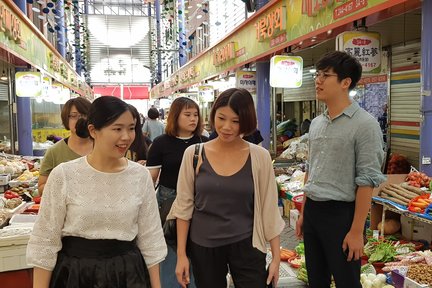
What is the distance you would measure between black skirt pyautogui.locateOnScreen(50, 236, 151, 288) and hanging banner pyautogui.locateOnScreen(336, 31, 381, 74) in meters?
4.82

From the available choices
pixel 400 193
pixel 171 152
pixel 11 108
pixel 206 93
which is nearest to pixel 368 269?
pixel 400 193

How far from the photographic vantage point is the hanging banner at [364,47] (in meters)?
6.03

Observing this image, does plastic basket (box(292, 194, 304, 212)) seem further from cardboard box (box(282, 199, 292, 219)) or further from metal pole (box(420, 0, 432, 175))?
metal pole (box(420, 0, 432, 175))

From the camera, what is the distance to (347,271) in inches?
117

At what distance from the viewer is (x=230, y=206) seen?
2.60m

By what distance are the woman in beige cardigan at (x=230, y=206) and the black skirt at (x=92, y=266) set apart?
548 mm

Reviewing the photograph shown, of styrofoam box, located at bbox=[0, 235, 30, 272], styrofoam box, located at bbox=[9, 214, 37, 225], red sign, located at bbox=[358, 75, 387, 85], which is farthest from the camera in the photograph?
red sign, located at bbox=[358, 75, 387, 85]

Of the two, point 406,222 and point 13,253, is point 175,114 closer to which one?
point 13,253

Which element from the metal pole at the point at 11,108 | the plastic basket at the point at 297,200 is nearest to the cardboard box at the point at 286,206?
the plastic basket at the point at 297,200

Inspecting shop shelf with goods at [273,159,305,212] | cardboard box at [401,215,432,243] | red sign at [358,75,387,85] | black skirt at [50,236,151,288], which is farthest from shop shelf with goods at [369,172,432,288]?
red sign at [358,75,387,85]

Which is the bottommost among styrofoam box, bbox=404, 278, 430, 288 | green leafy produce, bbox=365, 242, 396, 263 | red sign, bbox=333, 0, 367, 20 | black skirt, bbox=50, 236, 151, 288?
green leafy produce, bbox=365, 242, 396, 263

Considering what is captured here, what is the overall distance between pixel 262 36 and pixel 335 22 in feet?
11.0

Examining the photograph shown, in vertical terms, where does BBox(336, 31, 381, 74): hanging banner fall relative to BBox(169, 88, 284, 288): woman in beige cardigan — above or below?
above

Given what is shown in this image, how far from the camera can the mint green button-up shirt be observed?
2.84 metres
